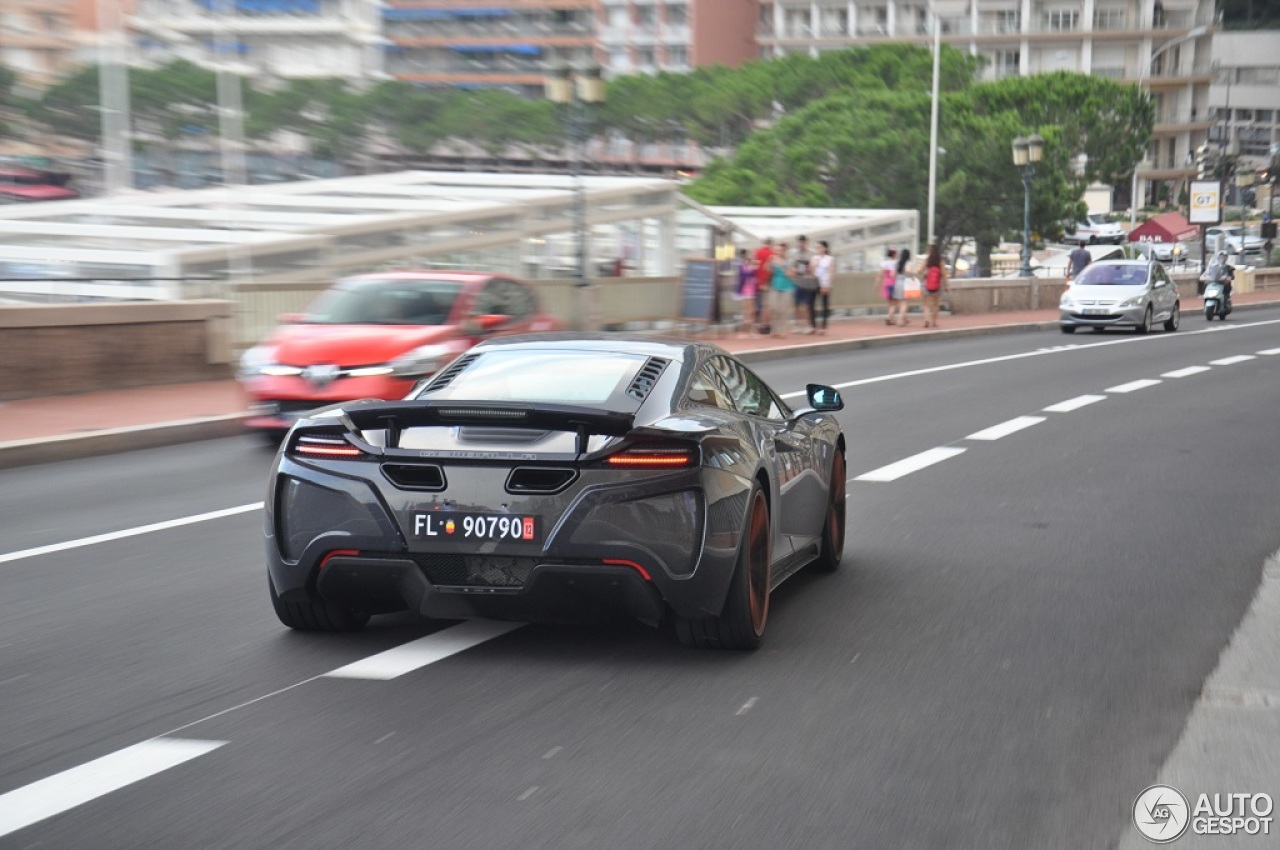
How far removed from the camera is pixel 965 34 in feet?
420

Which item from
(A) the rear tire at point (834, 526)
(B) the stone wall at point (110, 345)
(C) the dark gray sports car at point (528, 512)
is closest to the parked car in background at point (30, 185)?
(B) the stone wall at point (110, 345)

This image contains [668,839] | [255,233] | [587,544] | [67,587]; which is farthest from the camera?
[255,233]

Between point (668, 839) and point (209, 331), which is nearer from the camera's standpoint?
point (668, 839)

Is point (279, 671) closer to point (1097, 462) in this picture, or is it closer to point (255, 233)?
point (1097, 462)

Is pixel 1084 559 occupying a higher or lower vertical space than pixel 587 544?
lower

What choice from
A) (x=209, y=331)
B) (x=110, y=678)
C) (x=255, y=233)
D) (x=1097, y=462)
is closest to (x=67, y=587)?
(x=110, y=678)

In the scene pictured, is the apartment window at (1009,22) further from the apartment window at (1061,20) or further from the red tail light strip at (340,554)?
the red tail light strip at (340,554)

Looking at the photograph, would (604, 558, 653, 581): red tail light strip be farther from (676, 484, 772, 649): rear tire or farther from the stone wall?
the stone wall

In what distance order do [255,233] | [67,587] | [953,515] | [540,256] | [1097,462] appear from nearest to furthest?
1. [67,587]
2. [953,515]
3. [1097,462]
4. [255,233]
5. [540,256]

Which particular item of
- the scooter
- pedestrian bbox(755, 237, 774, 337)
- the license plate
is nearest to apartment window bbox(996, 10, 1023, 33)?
the scooter

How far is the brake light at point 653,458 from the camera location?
5.93m

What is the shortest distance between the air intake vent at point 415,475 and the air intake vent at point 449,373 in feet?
3.11

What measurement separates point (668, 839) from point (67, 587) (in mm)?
4614

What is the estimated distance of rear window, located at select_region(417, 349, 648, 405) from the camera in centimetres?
650
